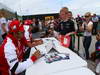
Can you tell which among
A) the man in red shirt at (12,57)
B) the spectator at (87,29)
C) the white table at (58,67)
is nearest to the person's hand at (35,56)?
the man in red shirt at (12,57)

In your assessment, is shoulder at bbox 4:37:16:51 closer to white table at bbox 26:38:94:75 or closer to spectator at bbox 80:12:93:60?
white table at bbox 26:38:94:75

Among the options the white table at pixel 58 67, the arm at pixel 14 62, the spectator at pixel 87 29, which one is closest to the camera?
the white table at pixel 58 67

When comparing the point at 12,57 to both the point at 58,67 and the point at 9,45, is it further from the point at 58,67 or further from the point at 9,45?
the point at 58,67

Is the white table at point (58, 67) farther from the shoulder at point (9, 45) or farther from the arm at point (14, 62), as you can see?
the shoulder at point (9, 45)

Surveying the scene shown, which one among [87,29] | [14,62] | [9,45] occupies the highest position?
[9,45]

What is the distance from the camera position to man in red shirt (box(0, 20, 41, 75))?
76.4 inches

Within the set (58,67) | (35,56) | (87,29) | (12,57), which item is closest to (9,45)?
(12,57)

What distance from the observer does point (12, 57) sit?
1.94 meters

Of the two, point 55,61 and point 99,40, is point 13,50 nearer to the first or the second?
point 55,61

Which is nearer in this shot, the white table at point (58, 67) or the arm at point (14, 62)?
the white table at point (58, 67)

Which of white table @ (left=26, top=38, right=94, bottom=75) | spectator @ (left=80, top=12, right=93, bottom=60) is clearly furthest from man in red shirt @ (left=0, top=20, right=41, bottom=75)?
spectator @ (left=80, top=12, right=93, bottom=60)

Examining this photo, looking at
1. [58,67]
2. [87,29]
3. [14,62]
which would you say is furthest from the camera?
[87,29]

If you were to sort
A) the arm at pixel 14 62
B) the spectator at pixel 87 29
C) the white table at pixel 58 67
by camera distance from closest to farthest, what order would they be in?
1. the white table at pixel 58 67
2. the arm at pixel 14 62
3. the spectator at pixel 87 29

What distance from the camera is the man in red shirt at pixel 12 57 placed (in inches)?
76.4
